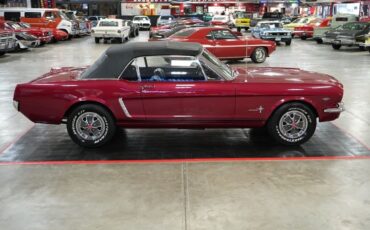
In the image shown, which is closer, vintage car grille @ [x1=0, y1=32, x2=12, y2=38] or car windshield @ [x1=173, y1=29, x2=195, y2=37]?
car windshield @ [x1=173, y1=29, x2=195, y2=37]

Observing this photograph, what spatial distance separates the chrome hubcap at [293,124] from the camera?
601 cm

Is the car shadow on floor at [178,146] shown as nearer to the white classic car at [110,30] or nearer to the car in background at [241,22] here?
the white classic car at [110,30]

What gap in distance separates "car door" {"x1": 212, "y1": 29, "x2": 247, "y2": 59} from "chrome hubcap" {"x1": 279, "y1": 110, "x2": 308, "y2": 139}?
9.42m

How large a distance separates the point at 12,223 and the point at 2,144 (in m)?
2.69

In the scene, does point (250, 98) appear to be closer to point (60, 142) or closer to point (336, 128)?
point (336, 128)

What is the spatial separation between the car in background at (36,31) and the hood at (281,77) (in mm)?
17863

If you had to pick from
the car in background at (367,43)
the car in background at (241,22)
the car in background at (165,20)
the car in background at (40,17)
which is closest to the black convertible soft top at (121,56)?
the car in background at (367,43)

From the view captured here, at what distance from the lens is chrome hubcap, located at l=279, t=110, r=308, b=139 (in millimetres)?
6008

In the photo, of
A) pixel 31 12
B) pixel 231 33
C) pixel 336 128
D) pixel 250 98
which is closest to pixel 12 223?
pixel 250 98

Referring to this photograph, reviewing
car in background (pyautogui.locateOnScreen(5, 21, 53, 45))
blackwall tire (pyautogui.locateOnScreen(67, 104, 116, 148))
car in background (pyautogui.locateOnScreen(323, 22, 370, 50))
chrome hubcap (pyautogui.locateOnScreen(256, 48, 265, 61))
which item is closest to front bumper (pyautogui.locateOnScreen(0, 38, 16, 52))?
car in background (pyautogui.locateOnScreen(5, 21, 53, 45))

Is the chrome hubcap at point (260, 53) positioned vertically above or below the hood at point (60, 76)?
below

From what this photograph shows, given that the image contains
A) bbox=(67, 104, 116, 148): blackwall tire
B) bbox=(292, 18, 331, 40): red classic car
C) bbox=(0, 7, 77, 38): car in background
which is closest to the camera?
bbox=(67, 104, 116, 148): blackwall tire

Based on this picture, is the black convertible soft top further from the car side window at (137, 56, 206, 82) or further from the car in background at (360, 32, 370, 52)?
the car in background at (360, 32, 370, 52)

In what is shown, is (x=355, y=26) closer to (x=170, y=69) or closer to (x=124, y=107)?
(x=170, y=69)
